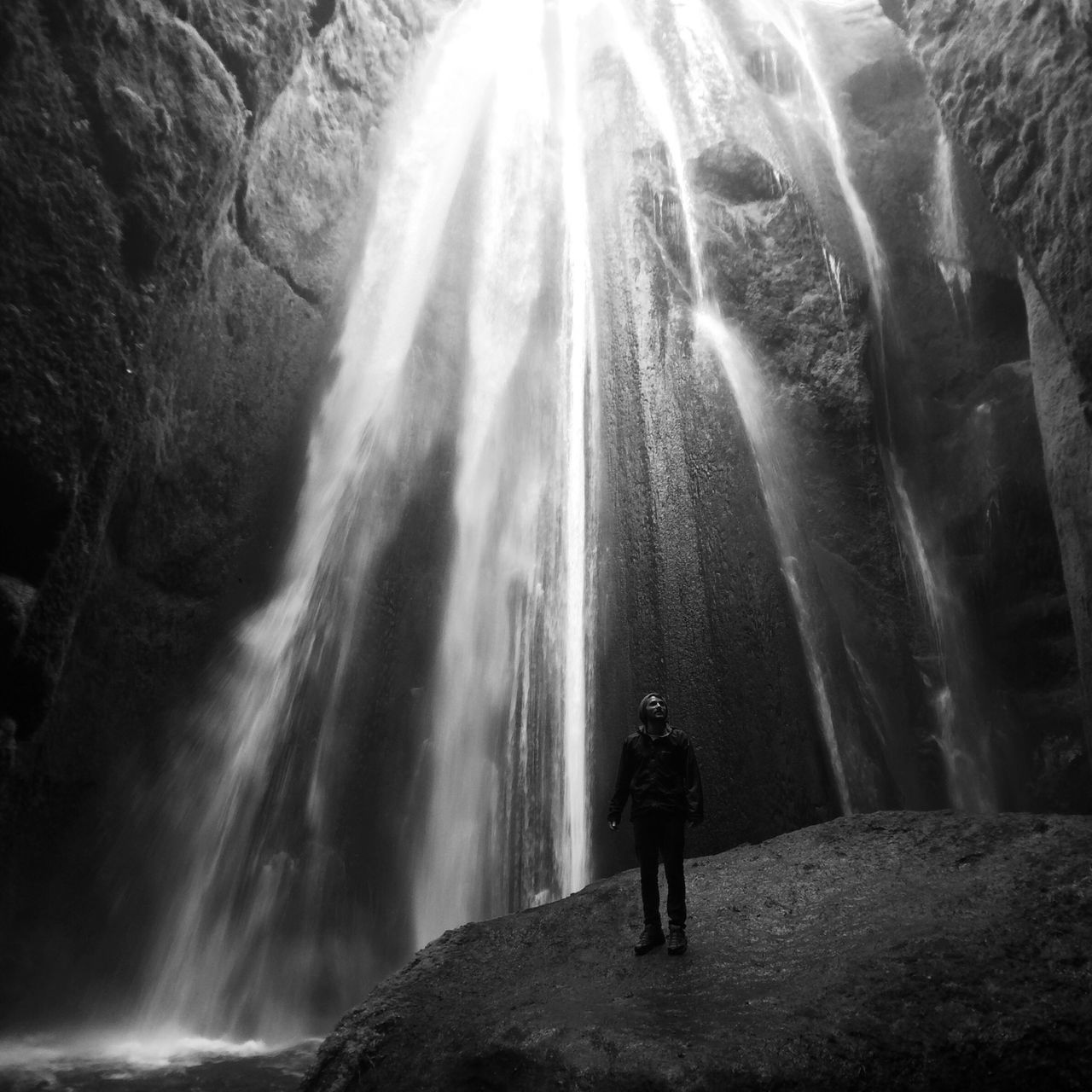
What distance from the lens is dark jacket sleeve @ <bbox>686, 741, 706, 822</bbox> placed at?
4105 mm

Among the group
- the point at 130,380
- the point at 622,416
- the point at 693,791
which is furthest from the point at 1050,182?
the point at 130,380

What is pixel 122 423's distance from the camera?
670 centimetres

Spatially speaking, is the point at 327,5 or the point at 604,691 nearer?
the point at 604,691

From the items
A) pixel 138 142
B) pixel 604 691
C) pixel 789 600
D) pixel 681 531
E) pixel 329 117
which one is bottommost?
pixel 604 691

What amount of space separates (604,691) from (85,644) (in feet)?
17.5

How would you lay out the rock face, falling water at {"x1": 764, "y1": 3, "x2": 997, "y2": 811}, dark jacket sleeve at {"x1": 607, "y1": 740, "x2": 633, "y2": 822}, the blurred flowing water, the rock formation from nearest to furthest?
the rock face → dark jacket sleeve at {"x1": 607, "y1": 740, "x2": 633, "y2": 822} → the rock formation → the blurred flowing water → falling water at {"x1": 764, "y1": 3, "x2": 997, "y2": 811}

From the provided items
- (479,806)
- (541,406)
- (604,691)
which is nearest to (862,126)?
(541,406)

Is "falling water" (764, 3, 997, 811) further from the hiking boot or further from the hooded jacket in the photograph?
the hooded jacket

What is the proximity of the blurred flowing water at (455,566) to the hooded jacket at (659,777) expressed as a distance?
417 cm

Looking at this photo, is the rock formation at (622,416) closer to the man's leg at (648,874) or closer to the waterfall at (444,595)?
the waterfall at (444,595)

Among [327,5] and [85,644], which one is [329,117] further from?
[85,644]

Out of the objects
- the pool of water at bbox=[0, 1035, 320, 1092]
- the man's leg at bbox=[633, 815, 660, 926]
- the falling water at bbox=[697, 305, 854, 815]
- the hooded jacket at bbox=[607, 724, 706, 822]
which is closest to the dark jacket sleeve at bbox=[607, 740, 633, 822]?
the hooded jacket at bbox=[607, 724, 706, 822]

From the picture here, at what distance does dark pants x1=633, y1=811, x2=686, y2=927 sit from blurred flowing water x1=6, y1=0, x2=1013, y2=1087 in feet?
12.9

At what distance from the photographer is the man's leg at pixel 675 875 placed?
411 cm
